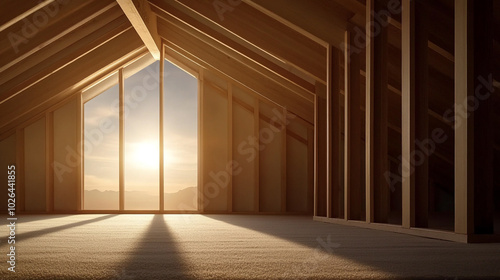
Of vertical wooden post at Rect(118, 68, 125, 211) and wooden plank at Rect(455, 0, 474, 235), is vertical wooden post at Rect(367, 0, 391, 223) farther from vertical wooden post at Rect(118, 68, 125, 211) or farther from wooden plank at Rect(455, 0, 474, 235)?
vertical wooden post at Rect(118, 68, 125, 211)

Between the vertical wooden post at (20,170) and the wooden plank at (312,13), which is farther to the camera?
the vertical wooden post at (20,170)

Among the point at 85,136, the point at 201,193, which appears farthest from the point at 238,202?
the point at 85,136

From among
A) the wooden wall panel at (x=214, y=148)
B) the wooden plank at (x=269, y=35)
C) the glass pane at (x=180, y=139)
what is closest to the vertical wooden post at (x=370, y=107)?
the wooden plank at (x=269, y=35)

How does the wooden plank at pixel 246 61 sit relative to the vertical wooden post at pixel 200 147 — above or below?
above

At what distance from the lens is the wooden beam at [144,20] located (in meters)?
6.07

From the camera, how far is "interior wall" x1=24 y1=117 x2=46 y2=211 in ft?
29.7

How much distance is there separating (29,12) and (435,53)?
151 inches

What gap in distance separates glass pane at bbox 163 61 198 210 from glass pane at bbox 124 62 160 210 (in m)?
0.20

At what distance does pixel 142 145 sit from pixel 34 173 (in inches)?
75.4

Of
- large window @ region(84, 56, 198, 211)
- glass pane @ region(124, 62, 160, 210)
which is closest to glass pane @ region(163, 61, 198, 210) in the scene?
large window @ region(84, 56, 198, 211)

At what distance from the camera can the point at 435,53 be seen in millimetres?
4469

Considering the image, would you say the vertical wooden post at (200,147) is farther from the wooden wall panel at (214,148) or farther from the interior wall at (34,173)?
the interior wall at (34,173)

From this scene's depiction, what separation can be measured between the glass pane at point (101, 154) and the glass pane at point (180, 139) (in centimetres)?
89

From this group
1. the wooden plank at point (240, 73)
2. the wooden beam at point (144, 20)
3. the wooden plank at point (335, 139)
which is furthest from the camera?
the wooden plank at point (240, 73)
